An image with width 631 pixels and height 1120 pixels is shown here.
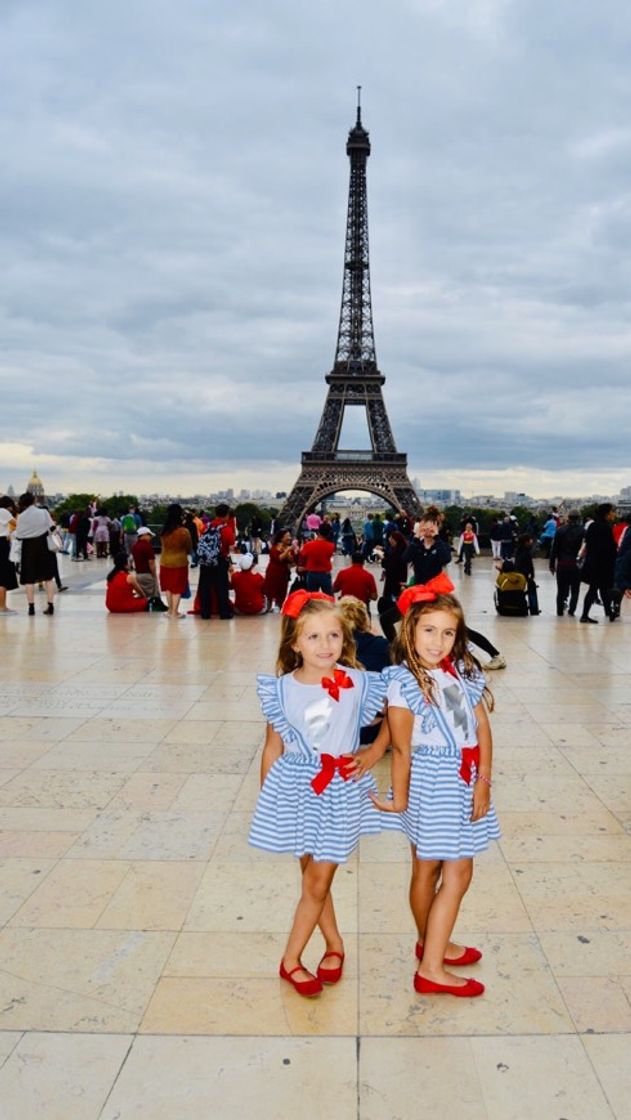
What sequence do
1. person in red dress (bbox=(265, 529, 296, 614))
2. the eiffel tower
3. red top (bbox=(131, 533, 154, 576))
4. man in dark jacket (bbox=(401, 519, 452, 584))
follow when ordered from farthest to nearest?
the eiffel tower < red top (bbox=(131, 533, 154, 576)) < person in red dress (bbox=(265, 529, 296, 614)) < man in dark jacket (bbox=(401, 519, 452, 584))

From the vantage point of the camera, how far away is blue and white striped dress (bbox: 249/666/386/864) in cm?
347

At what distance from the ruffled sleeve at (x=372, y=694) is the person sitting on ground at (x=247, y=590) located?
10.8 m

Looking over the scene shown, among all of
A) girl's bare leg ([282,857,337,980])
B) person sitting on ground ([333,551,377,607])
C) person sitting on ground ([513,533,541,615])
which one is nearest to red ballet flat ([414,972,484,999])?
girl's bare leg ([282,857,337,980])

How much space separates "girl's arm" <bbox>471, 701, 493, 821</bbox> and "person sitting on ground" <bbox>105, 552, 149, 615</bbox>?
36.9ft

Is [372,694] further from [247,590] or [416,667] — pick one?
[247,590]

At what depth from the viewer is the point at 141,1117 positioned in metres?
2.86

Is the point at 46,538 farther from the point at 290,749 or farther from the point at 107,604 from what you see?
the point at 290,749

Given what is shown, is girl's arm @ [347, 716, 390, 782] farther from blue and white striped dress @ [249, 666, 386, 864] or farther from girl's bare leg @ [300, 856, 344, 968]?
girl's bare leg @ [300, 856, 344, 968]

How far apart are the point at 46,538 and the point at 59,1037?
35.5ft

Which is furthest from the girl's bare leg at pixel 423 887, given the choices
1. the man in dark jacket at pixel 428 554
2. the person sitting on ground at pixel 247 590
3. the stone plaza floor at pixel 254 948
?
the person sitting on ground at pixel 247 590

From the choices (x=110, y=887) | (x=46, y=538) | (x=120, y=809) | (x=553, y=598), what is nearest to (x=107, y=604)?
(x=46, y=538)

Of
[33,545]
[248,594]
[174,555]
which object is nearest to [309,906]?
[174,555]

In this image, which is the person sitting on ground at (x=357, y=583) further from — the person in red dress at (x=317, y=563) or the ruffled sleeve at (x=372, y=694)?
the ruffled sleeve at (x=372, y=694)

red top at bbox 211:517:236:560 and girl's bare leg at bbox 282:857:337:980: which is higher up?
red top at bbox 211:517:236:560
